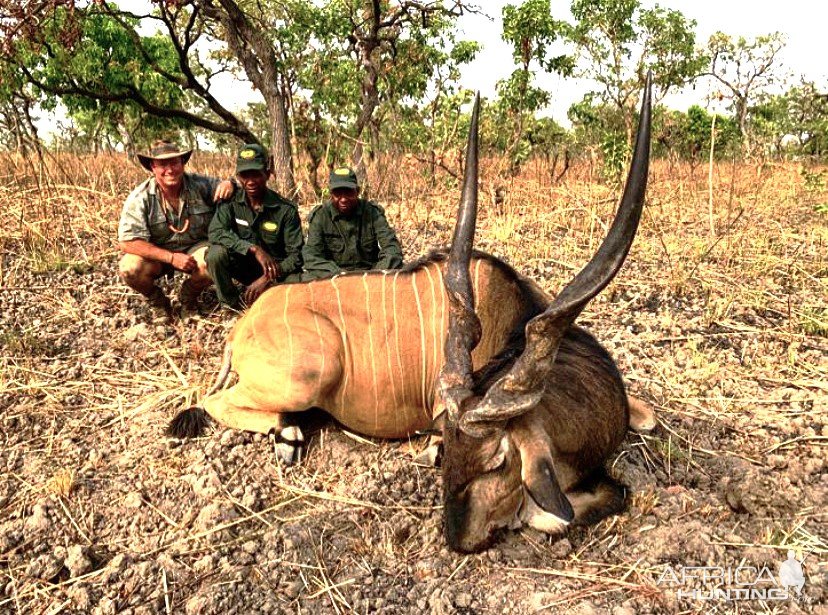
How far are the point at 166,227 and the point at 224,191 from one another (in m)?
0.49

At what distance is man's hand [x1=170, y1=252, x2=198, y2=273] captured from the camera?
420cm

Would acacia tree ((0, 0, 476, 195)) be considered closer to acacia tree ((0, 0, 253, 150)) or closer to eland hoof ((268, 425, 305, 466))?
acacia tree ((0, 0, 253, 150))

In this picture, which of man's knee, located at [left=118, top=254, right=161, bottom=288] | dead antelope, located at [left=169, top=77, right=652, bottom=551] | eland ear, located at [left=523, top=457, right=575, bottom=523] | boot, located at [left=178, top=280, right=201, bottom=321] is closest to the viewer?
eland ear, located at [left=523, top=457, right=575, bottom=523]

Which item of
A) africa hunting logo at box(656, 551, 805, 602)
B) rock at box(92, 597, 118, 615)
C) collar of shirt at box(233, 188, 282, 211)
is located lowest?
rock at box(92, 597, 118, 615)

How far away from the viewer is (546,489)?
73.5 inches

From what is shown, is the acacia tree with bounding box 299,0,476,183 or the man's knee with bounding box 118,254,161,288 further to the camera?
the acacia tree with bounding box 299,0,476,183

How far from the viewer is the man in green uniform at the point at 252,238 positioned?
423 centimetres

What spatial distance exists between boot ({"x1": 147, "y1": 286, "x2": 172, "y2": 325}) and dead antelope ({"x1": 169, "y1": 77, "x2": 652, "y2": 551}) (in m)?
1.30

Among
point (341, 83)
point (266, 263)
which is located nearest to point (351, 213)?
point (266, 263)

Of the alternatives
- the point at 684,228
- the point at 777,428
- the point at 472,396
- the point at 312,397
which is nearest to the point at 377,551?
the point at 472,396

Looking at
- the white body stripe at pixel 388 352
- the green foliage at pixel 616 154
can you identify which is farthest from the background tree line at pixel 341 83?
the white body stripe at pixel 388 352

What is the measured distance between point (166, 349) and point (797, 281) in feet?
14.3

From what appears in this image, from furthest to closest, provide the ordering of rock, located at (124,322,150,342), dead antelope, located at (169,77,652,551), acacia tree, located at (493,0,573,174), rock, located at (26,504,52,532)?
acacia tree, located at (493,0,573,174), rock, located at (124,322,150,342), rock, located at (26,504,52,532), dead antelope, located at (169,77,652,551)

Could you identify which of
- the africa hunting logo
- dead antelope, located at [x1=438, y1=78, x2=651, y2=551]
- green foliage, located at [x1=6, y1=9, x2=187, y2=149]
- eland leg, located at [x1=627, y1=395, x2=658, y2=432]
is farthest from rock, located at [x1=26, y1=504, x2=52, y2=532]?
green foliage, located at [x1=6, y1=9, x2=187, y2=149]
